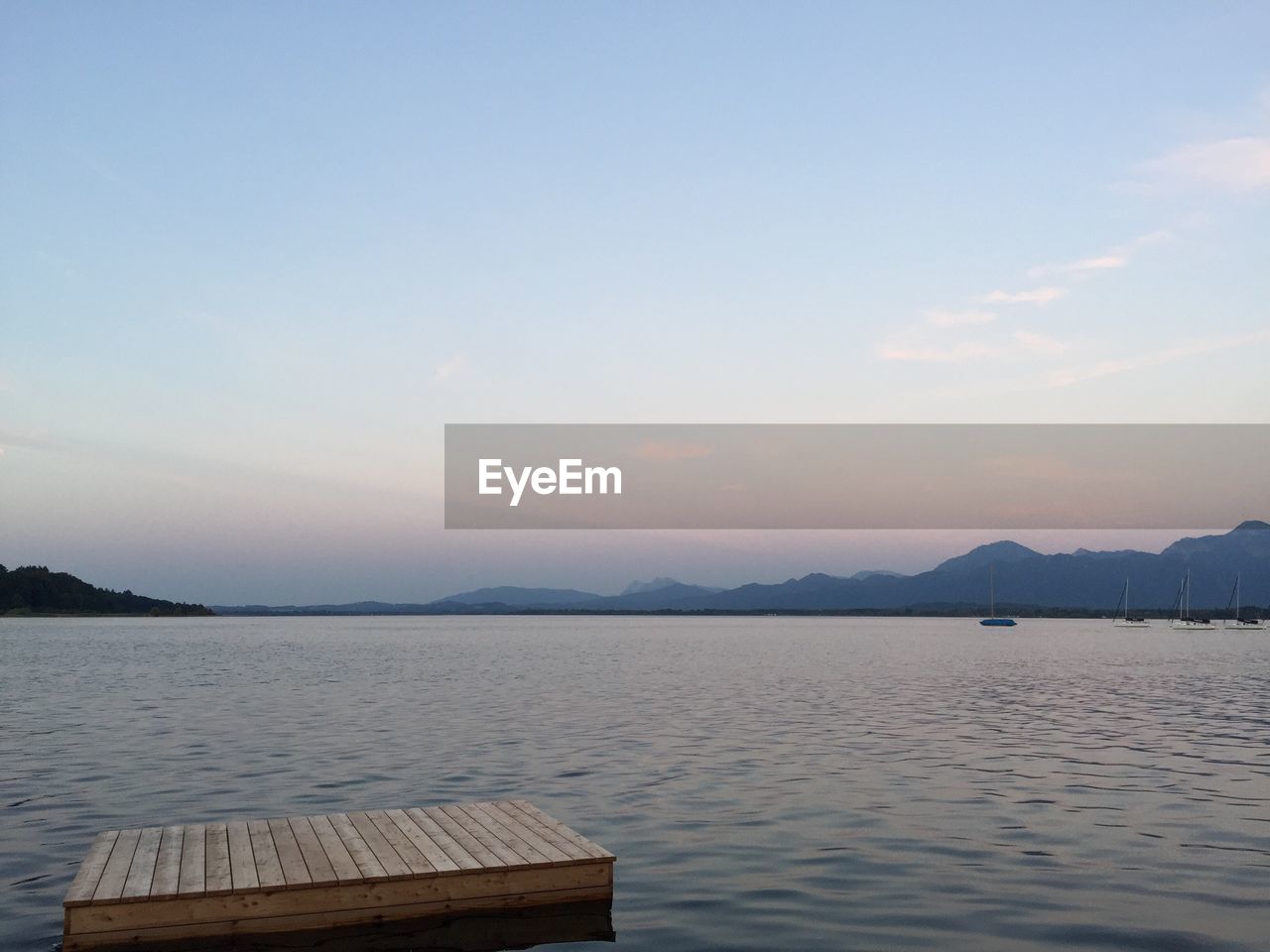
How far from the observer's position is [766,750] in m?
32.5

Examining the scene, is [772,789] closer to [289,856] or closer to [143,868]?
[289,856]

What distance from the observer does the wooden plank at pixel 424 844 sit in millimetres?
15109

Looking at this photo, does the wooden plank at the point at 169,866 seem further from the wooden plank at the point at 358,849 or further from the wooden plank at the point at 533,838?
the wooden plank at the point at 533,838

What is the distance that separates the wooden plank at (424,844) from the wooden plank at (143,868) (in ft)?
12.4

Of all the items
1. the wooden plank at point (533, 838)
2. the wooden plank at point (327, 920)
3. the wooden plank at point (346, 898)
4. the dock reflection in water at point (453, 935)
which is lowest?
the dock reflection in water at point (453, 935)

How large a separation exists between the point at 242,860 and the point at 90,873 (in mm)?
2028

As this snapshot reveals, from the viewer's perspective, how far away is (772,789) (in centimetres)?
2558

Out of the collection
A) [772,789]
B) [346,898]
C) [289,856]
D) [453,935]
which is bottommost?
[772,789]

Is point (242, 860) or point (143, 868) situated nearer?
point (143, 868)

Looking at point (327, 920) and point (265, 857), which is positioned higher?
point (265, 857)

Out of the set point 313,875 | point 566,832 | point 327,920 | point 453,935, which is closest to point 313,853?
point 313,875

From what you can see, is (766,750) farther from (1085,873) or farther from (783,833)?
(1085,873)

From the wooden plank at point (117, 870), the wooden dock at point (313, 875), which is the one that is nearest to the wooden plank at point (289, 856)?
the wooden dock at point (313, 875)

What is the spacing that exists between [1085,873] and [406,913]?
11472 millimetres
